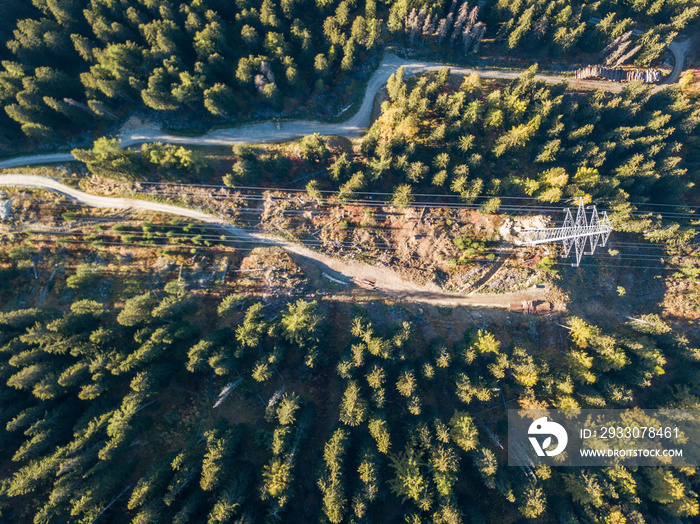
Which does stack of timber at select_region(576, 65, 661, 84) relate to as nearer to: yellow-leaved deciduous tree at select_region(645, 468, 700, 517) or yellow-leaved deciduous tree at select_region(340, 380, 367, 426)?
yellow-leaved deciduous tree at select_region(645, 468, 700, 517)

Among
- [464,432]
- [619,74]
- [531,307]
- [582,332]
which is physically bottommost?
[464,432]

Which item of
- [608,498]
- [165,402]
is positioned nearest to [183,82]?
[165,402]

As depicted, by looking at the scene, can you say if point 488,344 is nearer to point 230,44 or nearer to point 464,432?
point 464,432

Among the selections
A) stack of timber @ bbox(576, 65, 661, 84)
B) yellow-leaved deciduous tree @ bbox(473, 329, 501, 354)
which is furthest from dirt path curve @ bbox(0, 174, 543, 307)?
stack of timber @ bbox(576, 65, 661, 84)

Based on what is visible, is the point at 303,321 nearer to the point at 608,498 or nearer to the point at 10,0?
the point at 608,498

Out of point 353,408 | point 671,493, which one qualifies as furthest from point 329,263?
point 671,493

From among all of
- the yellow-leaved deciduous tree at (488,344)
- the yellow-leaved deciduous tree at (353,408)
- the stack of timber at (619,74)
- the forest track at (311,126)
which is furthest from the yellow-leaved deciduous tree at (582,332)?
the stack of timber at (619,74)

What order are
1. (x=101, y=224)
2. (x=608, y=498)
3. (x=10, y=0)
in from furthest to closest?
(x=10, y=0)
(x=101, y=224)
(x=608, y=498)
